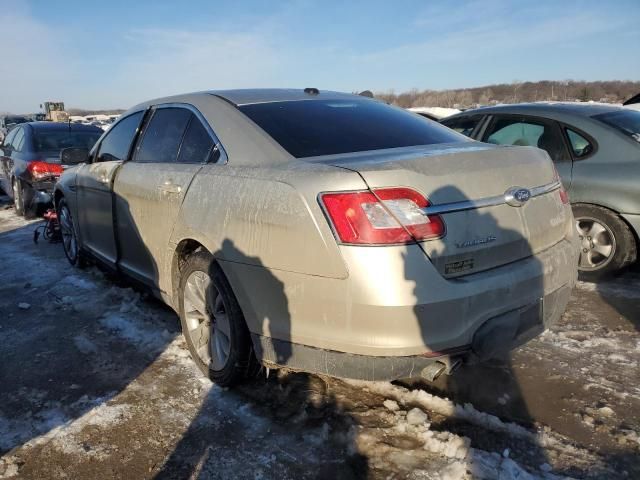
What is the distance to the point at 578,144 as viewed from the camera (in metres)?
4.63

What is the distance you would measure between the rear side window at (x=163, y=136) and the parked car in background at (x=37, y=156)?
456 centimetres

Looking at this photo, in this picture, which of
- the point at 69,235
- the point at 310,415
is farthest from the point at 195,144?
the point at 69,235

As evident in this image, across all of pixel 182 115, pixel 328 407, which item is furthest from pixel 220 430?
pixel 182 115

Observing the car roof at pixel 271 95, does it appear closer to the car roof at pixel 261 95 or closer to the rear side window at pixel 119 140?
the car roof at pixel 261 95

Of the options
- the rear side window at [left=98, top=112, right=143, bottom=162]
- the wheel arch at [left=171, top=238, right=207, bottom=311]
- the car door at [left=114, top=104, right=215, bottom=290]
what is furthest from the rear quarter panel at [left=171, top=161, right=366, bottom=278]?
the rear side window at [left=98, top=112, right=143, bottom=162]

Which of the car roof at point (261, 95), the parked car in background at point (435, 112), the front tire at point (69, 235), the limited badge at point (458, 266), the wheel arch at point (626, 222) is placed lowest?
the front tire at point (69, 235)

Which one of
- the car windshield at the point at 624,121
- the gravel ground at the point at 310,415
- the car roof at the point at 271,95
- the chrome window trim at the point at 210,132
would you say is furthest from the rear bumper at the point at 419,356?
the car windshield at the point at 624,121

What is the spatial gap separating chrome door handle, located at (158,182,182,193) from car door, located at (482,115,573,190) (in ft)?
10.2

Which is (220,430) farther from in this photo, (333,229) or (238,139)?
(238,139)

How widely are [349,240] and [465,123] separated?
4052mm

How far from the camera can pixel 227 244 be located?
264 cm

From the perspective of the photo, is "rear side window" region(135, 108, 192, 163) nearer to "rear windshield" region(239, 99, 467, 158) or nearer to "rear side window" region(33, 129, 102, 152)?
"rear windshield" region(239, 99, 467, 158)

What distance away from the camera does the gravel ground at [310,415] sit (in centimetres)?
231

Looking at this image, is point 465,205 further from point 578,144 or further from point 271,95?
point 578,144
